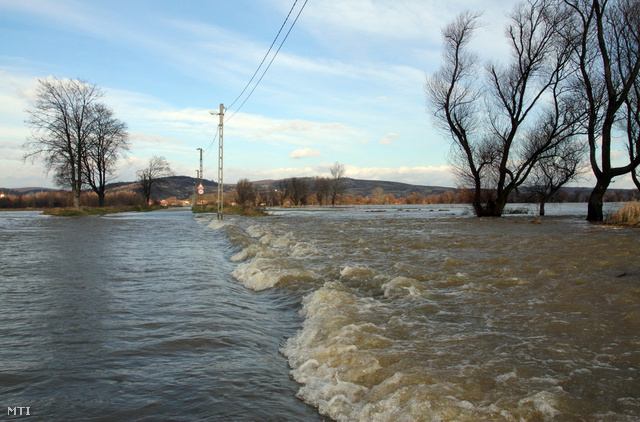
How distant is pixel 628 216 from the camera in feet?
59.1

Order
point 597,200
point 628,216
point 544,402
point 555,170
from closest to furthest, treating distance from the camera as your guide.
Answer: point 544,402 < point 628,216 < point 597,200 < point 555,170

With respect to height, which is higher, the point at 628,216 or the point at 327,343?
the point at 628,216

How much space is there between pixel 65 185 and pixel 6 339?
135 feet

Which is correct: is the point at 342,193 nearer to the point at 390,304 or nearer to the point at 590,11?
the point at 590,11

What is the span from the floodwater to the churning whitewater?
0.06 ft

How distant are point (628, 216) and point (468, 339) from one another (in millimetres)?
18909

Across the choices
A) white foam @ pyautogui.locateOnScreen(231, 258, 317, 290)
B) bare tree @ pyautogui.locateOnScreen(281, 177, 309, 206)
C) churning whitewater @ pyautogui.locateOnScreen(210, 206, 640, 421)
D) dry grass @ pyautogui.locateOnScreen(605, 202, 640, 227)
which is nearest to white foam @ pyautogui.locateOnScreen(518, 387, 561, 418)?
churning whitewater @ pyautogui.locateOnScreen(210, 206, 640, 421)

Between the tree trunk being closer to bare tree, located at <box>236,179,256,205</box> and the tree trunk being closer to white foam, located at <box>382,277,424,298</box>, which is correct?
white foam, located at <box>382,277,424,298</box>

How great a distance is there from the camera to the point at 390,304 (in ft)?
17.9

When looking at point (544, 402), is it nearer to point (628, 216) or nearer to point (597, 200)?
point (628, 216)

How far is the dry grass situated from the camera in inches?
687

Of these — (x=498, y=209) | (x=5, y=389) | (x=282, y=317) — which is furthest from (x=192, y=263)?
(x=498, y=209)

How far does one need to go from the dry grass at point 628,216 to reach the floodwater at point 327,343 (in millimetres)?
11949

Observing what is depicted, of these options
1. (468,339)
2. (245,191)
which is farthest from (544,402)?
(245,191)
